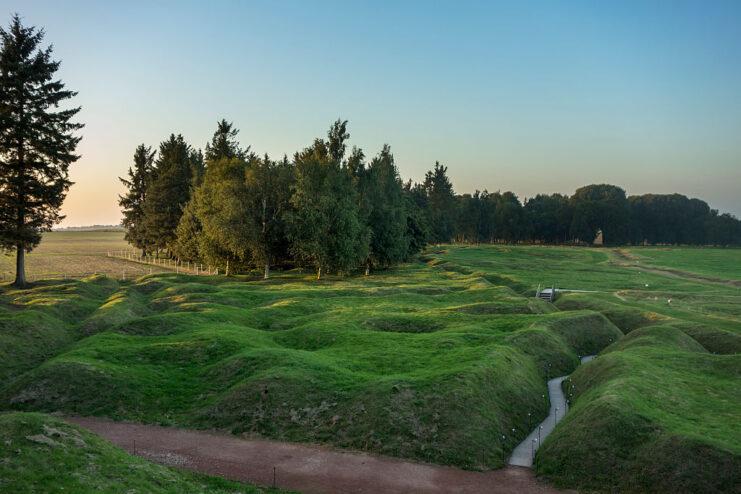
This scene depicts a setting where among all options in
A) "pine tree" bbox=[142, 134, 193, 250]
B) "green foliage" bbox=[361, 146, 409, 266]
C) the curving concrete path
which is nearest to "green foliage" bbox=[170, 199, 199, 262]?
"pine tree" bbox=[142, 134, 193, 250]

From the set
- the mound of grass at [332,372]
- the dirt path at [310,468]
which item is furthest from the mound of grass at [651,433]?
the mound of grass at [332,372]

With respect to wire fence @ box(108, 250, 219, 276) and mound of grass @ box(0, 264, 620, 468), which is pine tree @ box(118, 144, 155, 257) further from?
mound of grass @ box(0, 264, 620, 468)

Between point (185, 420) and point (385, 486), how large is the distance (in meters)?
13.6

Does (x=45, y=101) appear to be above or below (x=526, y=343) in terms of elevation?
above

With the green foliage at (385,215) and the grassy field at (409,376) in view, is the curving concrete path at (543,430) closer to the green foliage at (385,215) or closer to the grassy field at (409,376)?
the grassy field at (409,376)

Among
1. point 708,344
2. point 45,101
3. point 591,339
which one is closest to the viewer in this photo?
point 708,344

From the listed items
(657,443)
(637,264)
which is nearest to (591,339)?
(657,443)

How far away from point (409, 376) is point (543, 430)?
8.69 metres

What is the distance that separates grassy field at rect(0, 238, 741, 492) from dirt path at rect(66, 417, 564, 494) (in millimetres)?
1022

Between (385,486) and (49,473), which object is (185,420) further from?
(385,486)

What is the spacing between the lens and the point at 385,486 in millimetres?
20328

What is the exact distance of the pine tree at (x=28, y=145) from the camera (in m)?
65.9

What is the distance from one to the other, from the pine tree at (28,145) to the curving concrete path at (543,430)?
71105 mm

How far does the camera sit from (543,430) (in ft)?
92.2
